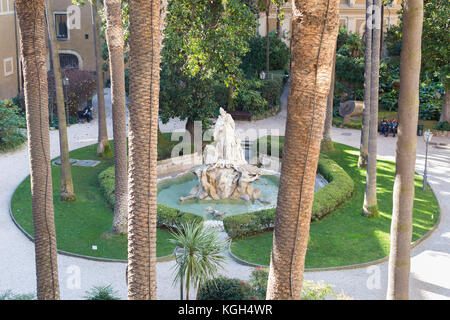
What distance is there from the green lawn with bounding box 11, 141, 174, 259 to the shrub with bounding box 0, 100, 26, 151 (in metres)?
4.67

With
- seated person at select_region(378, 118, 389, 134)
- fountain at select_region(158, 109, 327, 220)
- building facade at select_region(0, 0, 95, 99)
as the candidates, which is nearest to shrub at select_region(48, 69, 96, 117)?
building facade at select_region(0, 0, 95, 99)

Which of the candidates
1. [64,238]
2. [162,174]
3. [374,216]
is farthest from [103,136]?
[374,216]

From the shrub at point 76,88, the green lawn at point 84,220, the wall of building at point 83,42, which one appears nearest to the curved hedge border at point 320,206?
the green lawn at point 84,220

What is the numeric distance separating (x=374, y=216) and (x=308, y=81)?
10.6 metres

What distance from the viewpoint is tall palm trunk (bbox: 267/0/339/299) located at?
9281 millimetres

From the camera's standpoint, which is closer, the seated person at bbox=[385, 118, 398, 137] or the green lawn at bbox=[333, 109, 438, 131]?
the seated person at bbox=[385, 118, 398, 137]

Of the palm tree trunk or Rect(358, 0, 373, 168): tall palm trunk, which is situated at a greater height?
Rect(358, 0, 373, 168): tall palm trunk

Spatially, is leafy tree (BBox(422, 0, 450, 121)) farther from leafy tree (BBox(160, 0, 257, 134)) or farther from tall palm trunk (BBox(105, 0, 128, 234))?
tall palm trunk (BBox(105, 0, 128, 234))

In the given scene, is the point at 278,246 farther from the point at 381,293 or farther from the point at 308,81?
the point at 381,293

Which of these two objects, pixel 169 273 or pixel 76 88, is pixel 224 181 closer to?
pixel 169 273

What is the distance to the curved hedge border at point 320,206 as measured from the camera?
1717cm

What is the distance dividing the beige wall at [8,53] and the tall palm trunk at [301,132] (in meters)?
28.2

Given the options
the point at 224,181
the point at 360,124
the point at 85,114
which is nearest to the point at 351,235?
the point at 224,181
